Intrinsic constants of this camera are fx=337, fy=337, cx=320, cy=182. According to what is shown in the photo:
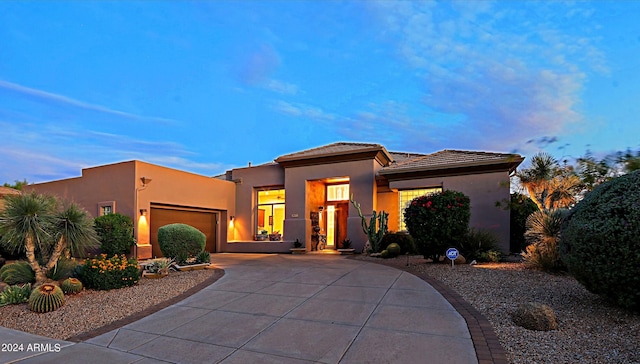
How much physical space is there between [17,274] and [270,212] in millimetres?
11620

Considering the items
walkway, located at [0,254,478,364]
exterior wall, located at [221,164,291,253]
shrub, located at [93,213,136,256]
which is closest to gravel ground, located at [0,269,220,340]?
walkway, located at [0,254,478,364]

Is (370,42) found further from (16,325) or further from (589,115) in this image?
(16,325)

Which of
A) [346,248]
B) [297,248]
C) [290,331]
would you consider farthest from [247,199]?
[290,331]

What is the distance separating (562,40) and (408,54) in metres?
5.02

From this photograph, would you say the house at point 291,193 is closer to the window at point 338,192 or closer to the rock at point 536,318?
the window at point 338,192

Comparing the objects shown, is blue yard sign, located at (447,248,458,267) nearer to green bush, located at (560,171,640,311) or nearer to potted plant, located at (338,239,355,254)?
green bush, located at (560,171,640,311)

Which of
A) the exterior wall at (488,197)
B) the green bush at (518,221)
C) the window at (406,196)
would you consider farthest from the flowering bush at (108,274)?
the green bush at (518,221)

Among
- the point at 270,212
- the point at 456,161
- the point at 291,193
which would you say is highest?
the point at 456,161

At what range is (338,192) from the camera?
17.9m

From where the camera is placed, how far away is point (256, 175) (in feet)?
62.2

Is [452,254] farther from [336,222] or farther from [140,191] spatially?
[140,191]

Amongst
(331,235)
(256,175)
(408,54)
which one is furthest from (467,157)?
(256,175)

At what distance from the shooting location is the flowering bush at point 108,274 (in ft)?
26.3

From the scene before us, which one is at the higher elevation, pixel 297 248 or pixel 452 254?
pixel 452 254
